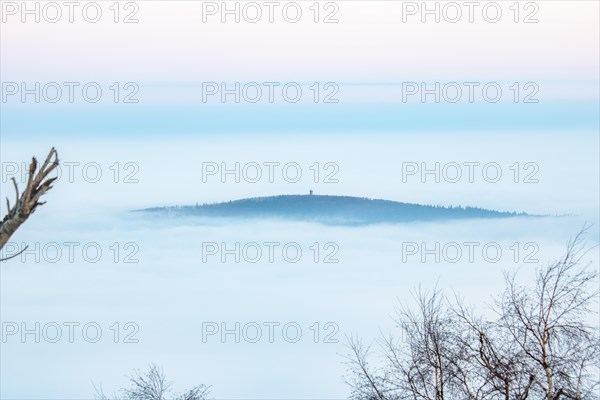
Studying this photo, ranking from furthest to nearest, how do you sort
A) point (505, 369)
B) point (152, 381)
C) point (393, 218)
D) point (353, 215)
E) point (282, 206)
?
1. point (353, 215)
2. point (282, 206)
3. point (393, 218)
4. point (152, 381)
5. point (505, 369)

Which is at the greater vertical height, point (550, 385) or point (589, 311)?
point (589, 311)

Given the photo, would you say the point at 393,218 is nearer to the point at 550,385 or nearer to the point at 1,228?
the point at 550,385

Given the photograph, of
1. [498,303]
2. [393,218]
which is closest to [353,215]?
[393,218]

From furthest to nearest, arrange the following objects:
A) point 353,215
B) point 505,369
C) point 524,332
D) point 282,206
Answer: point 353,215 < point 282,206 < point 524,332 < point 505,369

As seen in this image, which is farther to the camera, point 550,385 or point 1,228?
point 550,385

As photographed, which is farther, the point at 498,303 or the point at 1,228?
the point at 498,303

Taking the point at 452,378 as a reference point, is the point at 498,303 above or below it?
above

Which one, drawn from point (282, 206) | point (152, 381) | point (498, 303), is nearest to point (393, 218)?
point (282, 206)

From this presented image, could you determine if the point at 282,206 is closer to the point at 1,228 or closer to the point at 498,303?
the point at 498,303

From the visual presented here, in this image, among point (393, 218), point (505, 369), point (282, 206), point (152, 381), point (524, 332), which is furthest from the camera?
point (282, 206)

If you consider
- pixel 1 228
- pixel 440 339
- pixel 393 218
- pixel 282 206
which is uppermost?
pixel 282 206
